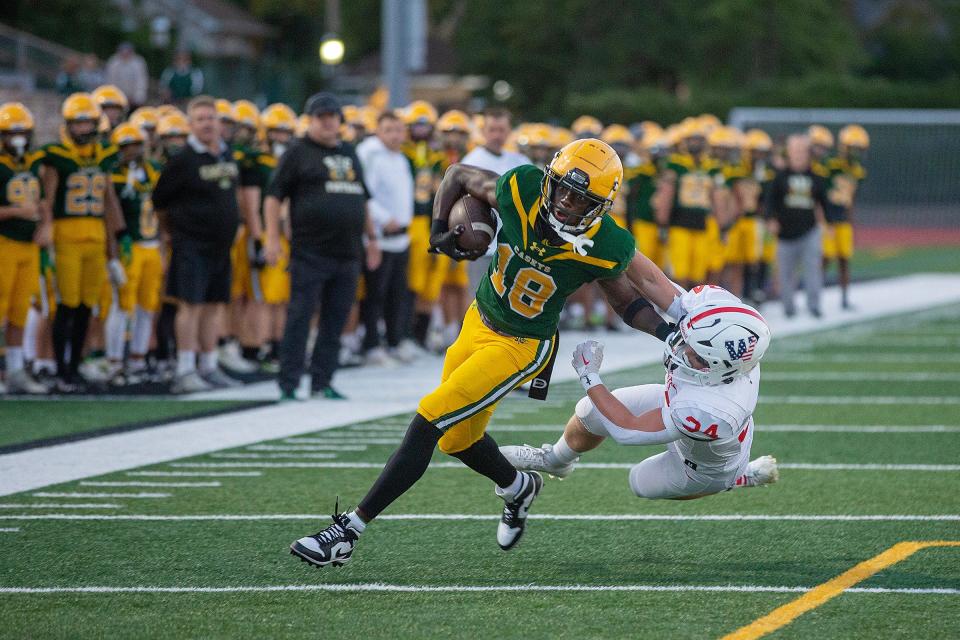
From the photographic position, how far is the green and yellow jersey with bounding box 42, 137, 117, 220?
34.0ft

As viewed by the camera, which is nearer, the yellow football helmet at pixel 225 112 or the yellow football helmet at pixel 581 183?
the yellow football helmet at pixel 581 183

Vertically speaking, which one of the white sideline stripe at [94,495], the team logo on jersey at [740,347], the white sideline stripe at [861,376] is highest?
the team logo on jersey at [740,347]

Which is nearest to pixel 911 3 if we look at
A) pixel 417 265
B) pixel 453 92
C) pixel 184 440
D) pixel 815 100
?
pixel 453 92

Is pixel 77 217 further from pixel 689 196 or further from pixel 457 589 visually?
pixel 689 196

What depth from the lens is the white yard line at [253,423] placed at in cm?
784

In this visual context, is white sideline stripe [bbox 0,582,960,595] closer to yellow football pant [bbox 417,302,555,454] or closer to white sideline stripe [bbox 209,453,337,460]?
yellow football pant [bbox 417,302,555,454]

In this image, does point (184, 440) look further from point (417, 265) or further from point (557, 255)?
point (417, 265)

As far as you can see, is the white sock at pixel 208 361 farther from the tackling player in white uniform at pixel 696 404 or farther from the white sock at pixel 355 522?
the white sock at pixel 355 522

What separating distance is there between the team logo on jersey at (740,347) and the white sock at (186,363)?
5.90 metres

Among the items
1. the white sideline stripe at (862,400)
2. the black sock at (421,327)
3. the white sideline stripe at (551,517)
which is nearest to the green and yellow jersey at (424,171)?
the black sock at (421,327)

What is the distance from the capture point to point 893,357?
13234 millimetres

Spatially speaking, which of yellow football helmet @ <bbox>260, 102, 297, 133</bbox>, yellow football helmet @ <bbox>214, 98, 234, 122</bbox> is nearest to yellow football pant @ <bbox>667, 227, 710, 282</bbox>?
yellow football helmet @ <bbox>260, 102, 297, 133</bbox>

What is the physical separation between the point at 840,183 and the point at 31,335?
395 inches

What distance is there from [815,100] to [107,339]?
1043 inches
